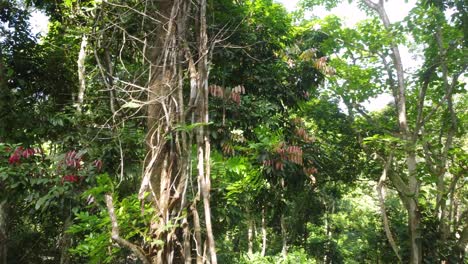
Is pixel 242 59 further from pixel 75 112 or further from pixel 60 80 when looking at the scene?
pixel 60 80

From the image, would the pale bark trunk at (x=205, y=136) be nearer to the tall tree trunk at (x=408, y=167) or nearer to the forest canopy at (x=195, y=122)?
the forest canopy at (x=195, y=122)

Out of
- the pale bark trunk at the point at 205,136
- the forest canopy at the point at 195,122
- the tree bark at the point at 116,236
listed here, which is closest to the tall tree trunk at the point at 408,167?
the forest canopy at the point at 195,122

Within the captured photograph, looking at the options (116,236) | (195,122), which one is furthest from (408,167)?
(116,236)

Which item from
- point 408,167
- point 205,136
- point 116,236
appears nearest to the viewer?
point 116,236

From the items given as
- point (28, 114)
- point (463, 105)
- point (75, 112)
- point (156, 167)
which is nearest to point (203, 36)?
point (156, 167)

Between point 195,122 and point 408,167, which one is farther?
point 408,167

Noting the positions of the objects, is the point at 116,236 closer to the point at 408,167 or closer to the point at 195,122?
the point at 195,122

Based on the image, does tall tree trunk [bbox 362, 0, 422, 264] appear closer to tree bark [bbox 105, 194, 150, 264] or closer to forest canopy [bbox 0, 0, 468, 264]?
forest canopy [bbox 0, 0, 468, 264]

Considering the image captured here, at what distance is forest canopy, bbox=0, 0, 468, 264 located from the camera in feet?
6.26

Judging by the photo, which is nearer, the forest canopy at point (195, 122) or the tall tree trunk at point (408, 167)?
the forest canopy at point (195, 122)

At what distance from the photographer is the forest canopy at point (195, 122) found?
191 cm

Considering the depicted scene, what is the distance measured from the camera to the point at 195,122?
2020mm

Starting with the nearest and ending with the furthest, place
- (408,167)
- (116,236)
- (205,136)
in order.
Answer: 1. (116,236)
2. (205,136)
3. (408,167)

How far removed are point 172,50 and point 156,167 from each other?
0.72 m
